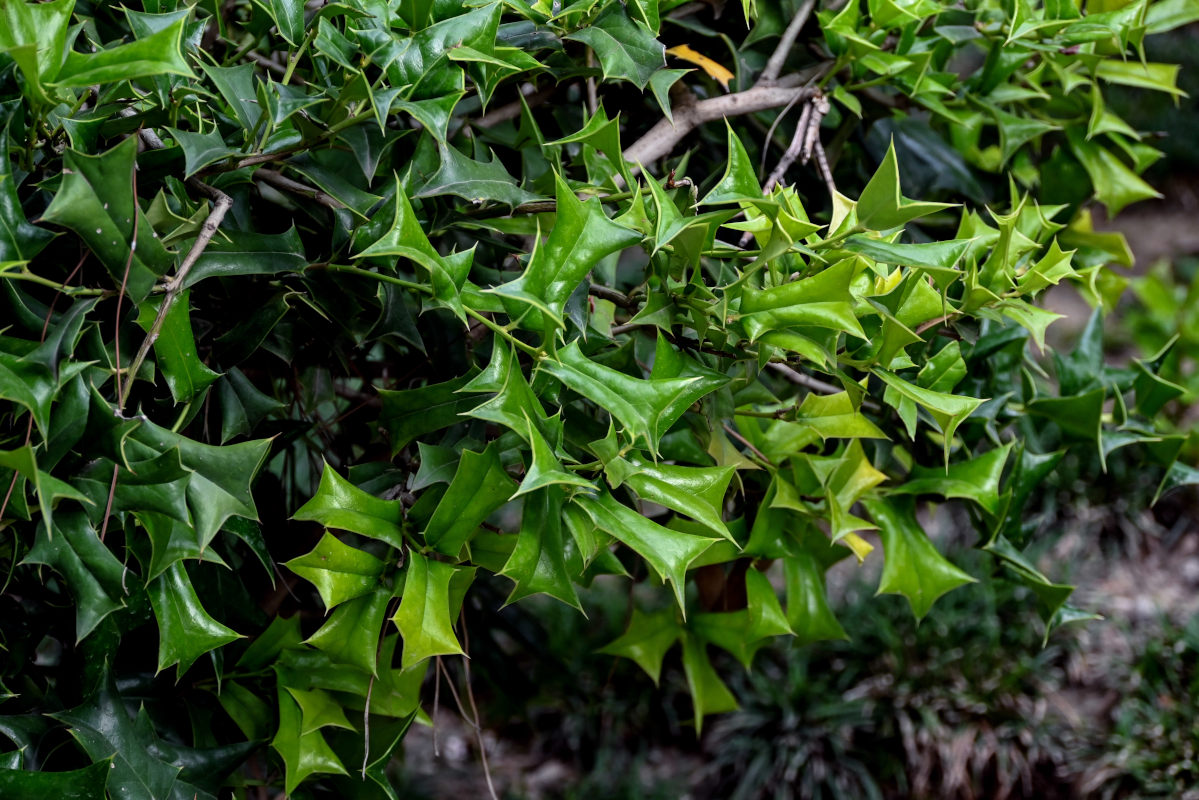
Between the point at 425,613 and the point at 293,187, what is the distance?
0.35 m

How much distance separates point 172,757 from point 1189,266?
196 inches

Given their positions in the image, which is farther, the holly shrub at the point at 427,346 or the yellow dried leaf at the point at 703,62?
the yellow dried leaf at the point at 703,62

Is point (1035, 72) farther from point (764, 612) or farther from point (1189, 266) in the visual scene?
point (1189, 266)

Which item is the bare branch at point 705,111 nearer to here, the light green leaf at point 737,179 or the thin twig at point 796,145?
the thin twig at point 796,145

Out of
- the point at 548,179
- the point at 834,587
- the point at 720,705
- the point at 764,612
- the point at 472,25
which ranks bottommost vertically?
the point at 834,587

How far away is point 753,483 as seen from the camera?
95cm

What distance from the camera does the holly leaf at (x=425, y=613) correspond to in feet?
2.12

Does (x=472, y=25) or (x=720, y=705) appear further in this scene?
(x=720, y=705)

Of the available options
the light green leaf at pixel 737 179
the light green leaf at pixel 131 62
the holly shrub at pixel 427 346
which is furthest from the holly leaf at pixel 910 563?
the light green leaf at pixel 131 62

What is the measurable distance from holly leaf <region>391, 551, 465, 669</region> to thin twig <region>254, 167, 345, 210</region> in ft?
0.92

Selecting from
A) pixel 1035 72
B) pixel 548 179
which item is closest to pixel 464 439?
pixel 548 179

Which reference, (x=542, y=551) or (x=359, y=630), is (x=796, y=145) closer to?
(x=542, y=551)

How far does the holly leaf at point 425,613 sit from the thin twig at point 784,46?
63 centimetres

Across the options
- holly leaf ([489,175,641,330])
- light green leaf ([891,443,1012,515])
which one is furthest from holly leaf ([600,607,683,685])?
holly leaf ([489,175,641,330])
